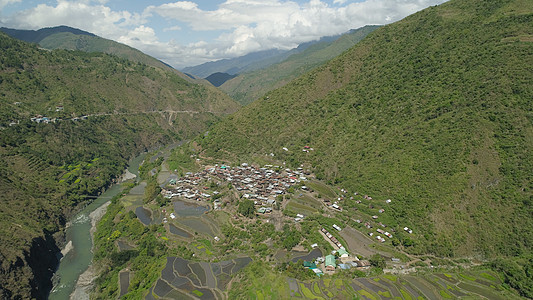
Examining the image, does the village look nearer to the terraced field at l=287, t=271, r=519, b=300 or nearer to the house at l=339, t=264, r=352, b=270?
the house at l=339, t=264, r=352, b=270

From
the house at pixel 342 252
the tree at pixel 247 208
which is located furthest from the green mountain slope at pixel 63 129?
the house at pixel 342 252

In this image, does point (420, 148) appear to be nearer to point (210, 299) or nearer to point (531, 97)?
point (531, 97)

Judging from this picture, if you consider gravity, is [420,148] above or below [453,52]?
below

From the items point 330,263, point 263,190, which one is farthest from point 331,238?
point 263,190

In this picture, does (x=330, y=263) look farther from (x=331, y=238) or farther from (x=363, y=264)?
(x=331, y=238)

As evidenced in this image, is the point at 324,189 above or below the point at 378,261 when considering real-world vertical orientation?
above

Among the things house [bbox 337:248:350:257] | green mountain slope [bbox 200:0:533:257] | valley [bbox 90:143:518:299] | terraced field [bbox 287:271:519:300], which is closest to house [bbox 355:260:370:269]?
valley [bbox 90:143:518:299]

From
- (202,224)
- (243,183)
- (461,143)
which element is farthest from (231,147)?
(461,143)
